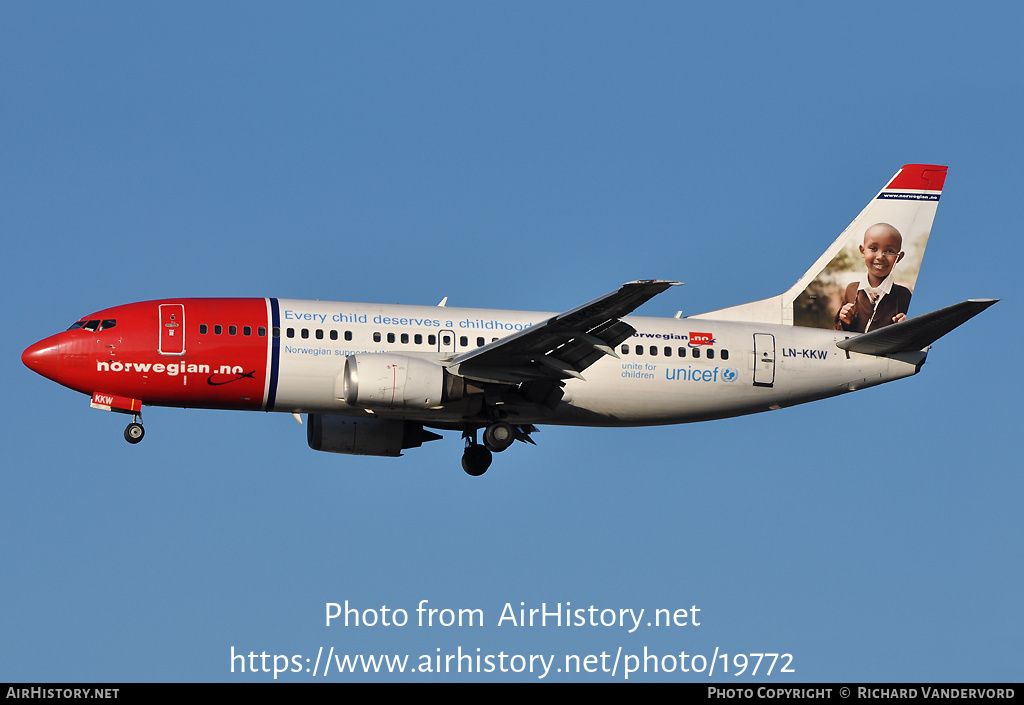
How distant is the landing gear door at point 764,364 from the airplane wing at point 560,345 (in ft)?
18.1

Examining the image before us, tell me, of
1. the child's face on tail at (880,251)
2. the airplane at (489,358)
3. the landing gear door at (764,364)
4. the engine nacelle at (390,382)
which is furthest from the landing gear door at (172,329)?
the child's face on tail at (880,251)

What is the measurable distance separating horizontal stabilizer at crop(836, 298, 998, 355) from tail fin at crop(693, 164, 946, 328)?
72.4 inches

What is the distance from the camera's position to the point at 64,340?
36.8m

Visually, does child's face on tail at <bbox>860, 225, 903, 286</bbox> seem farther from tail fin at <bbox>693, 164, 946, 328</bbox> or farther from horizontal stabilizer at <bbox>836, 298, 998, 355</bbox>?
horizontal stabilizer at <bbox>836, 298, 998, 355</bbox>

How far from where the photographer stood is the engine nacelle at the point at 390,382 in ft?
118

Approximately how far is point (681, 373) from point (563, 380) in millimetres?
3551

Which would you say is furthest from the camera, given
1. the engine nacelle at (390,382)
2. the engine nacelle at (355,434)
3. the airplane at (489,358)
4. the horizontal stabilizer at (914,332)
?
the engine nacelle at (355,434)

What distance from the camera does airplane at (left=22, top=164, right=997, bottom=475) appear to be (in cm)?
A: 3650

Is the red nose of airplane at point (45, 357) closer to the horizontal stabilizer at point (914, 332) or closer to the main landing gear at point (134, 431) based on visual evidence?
the main landing gear at point (134, 431)

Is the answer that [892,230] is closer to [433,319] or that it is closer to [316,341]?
[433,319]

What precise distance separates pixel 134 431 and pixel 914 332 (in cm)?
2171

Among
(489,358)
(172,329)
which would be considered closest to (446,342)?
(489,358)

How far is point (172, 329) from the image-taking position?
36750mm

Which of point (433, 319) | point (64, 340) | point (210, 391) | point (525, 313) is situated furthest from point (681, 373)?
point (64, 340)
